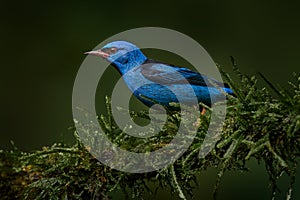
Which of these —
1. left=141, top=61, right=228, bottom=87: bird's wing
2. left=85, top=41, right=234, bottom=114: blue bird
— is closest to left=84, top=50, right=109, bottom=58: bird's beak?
left=85, top=41, right=234, bottom=114: blue bird

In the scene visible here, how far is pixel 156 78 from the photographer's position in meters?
3.51

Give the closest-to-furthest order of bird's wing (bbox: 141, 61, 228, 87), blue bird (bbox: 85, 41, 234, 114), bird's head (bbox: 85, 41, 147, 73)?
blue bird (bbox: 85, 41, 234, 114)
bird's wing (bbox: 141, 61, 228, 87)
bird's head (bbox: 85, 41, 147, 73)

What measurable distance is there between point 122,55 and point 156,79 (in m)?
0.34

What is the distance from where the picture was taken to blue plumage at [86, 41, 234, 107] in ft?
10.6

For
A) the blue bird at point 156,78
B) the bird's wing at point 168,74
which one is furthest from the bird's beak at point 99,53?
the bird's wing at point 168,74

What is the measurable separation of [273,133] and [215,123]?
19 cm

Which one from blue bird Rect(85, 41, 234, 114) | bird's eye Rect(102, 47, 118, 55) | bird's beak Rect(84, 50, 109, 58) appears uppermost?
bird's eye Rect(102, 47, 118, 55)

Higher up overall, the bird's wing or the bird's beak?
the bird's beak

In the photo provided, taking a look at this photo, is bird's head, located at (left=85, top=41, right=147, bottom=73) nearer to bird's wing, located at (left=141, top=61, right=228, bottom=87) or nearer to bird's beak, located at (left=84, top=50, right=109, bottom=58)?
bird's beak, located at (left=84, top=50, right=109, bottom=58)

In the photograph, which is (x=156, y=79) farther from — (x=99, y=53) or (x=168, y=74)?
(x=99, y=53)

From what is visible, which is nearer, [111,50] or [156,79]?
[156,79]

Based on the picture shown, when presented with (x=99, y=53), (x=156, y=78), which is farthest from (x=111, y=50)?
(x=156, y=78)

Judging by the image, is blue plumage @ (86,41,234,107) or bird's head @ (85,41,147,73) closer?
blue plumage @ (86,41,234,107)

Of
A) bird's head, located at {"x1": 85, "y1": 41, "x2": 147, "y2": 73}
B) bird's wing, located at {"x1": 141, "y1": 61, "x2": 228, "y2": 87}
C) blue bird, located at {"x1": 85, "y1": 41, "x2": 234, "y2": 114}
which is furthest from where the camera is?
bird's head, located at {"x1": 85, "y1": 41, "x2": 147, "y2": 73}
